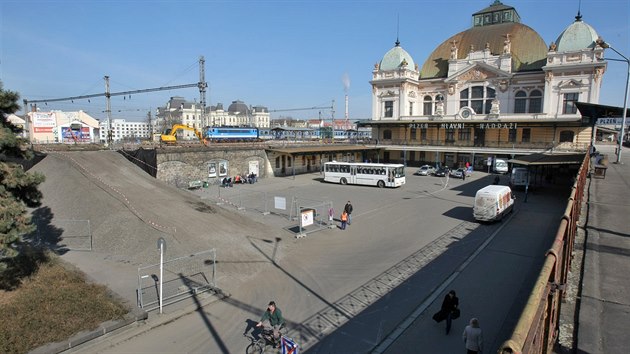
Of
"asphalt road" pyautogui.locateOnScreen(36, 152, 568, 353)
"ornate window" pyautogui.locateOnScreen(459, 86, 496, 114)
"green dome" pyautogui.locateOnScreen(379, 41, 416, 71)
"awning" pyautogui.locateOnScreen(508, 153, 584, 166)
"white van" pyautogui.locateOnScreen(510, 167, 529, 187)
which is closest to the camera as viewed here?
"asphalt road" pyautogui.locateOnScreen(36, 152, 568, 353)

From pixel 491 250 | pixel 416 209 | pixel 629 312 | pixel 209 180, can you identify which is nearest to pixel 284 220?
pixel 416 209

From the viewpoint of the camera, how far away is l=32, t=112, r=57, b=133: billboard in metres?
49.4

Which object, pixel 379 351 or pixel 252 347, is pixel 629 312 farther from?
pixel 252 347

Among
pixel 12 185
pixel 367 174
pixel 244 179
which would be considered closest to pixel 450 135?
pixel 367 174

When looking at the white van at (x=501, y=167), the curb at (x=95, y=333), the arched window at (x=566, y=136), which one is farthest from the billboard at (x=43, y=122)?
the arched window at (x=566, y=136)

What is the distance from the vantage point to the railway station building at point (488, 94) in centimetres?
4838

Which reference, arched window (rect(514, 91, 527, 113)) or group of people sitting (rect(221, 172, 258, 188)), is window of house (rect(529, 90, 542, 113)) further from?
group of people sitting (rect(221, 172, 258, 188))

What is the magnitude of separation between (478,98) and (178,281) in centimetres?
5522

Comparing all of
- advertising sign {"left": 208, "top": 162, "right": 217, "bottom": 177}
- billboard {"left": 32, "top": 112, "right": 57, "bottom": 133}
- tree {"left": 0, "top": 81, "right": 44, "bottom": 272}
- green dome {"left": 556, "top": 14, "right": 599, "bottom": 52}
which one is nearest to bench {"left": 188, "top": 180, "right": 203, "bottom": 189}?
advertising sign {"left": 208, "top": 162, "right": 217, "bottom": 177}

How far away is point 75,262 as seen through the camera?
53.3ft

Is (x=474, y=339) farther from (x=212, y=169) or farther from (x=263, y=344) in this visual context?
(x=212, y=169)

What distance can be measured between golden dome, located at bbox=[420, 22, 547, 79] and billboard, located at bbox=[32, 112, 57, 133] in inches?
2253

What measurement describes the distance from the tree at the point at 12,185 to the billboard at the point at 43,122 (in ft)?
150

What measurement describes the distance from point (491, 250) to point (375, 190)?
19450 mm
